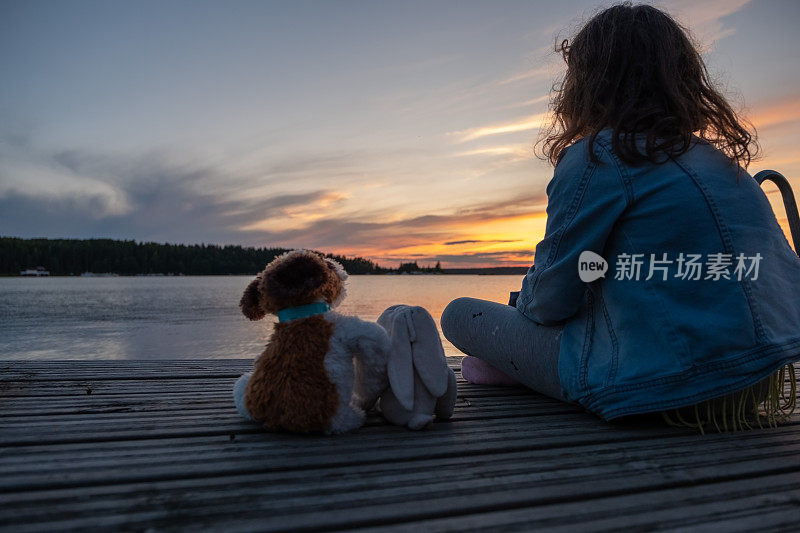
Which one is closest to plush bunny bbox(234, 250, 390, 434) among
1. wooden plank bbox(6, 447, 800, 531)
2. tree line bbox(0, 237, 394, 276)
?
wooden plank bbox(6, 447, 800, 531)

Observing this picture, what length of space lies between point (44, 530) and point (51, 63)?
54.3 feet

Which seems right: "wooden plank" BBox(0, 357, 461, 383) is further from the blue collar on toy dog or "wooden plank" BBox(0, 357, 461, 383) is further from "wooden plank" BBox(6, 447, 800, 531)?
"wooden plank" BBox(6, 447, 800, 531)

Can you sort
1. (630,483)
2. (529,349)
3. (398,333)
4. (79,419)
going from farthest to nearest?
(529,349) < (79,419) < (398,333) < (630,483)

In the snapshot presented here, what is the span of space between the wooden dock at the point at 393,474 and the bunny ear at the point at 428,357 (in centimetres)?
18

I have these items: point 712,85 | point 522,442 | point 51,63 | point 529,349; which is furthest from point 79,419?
point 51,63

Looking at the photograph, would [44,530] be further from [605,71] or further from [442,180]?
[442,180]

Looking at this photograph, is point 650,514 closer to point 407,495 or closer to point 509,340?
point 407,495

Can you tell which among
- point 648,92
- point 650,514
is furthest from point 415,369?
point 648,92

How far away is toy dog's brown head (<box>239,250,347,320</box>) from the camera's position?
1.86m

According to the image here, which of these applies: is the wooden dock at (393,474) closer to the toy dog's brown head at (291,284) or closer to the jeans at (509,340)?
the jeans at (509,340)

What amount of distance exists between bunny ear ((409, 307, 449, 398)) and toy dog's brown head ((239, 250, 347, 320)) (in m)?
0.37

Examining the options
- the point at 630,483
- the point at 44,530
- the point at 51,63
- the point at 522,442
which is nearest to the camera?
the point at 44,530

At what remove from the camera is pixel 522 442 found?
1694mm

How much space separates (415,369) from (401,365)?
2.8 inches
